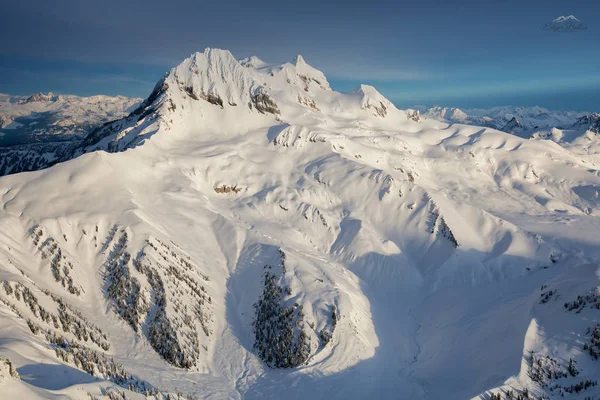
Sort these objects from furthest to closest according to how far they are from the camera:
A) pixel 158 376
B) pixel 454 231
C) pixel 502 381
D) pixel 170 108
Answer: pixel 170 108 < pixel 454 231 < pixel 158 376 < pixel 502 381

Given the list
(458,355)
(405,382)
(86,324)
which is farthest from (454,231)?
(86,324)

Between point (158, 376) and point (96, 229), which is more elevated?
point (96, 229)

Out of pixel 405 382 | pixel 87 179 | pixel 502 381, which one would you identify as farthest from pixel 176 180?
pixel 502 381

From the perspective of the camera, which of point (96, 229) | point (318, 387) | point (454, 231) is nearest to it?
point (318, 387)

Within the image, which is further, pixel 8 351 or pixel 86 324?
pixel 86 324

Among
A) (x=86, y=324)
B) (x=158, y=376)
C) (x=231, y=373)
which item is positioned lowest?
(x=231, y=373)

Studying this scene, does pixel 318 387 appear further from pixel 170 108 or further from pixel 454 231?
pixel 170 108
